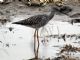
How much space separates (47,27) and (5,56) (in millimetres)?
2172

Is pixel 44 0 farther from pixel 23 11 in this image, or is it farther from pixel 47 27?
pixel 47 27

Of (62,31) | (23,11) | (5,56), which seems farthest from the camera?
(23,11)

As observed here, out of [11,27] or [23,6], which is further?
[23,6]

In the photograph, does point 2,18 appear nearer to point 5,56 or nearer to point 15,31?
point 15,31

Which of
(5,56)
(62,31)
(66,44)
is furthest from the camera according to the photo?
(62,31)

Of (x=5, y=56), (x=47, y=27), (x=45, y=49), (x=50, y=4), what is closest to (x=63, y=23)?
(x=47, y=27)

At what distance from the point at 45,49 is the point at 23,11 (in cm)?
281

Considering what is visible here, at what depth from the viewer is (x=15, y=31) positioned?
886 cm

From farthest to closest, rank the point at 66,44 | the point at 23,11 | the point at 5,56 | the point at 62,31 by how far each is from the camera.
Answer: the point at 23,11
the point at 62,31
the point at 66,44
the point at 5,56

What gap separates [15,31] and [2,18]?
1.03m

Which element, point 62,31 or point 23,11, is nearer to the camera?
point 62,31

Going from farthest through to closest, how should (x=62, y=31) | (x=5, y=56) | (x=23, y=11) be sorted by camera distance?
(x=23, y=11) → (x=62, y=31) → (x=5, y=56)

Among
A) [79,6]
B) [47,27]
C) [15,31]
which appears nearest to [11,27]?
[15,31]

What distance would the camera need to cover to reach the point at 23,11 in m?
10.3
